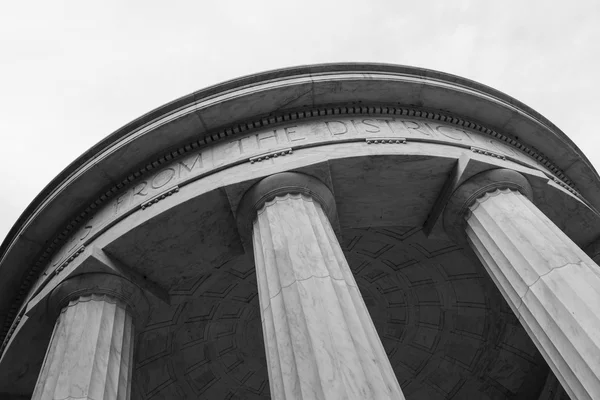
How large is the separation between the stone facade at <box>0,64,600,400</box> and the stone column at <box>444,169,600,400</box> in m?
0.05

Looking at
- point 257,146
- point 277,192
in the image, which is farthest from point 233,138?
point 277,192

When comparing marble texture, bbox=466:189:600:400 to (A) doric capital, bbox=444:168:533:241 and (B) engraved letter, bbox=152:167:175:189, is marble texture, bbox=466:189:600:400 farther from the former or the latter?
(B) engraved letter, bbox=152:167:175:189

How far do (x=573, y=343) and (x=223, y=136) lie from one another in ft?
36.3

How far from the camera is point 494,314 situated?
77.8 feet

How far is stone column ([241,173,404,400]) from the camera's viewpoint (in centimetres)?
1044

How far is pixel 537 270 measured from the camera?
14.0 meters

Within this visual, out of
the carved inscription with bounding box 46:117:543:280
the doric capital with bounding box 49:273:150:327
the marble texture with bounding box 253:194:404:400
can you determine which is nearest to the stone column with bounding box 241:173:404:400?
the marble texture with bounding box 253:194:404:400

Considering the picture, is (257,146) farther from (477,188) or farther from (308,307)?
(308,307)

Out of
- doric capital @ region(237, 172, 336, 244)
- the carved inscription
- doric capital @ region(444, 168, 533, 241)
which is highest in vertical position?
the carved inscription

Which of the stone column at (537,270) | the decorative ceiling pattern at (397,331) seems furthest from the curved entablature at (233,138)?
the decorative ceiling pattern at (397,331)

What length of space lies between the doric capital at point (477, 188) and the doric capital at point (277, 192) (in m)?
3.55

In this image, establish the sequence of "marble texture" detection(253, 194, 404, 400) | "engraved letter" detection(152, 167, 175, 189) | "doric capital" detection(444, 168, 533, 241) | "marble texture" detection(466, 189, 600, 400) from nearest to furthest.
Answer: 1. "marble texture" detection(253, 194, 404, 400)
2. "marble texture" detection(466, 189, 600, 400)
3. "doric capital" detection(444, 168, 533, 241)
4. "engraved letter" detection(152, 167, 175, 189)

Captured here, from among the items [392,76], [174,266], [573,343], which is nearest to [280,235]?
[174,266]

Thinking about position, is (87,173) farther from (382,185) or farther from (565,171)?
(565,171)
